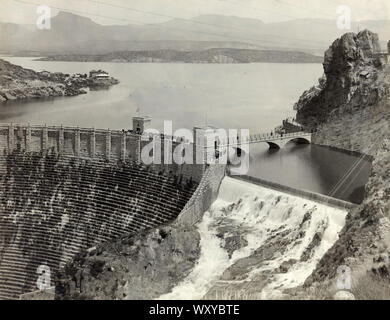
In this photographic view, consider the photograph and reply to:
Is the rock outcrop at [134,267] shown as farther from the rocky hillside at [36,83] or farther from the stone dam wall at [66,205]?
the rocky hillside at [36,83]

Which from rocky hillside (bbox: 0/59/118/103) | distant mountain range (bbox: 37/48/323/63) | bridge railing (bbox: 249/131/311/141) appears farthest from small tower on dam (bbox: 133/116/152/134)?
rocky hillside (bbox: 0/59/118/103)

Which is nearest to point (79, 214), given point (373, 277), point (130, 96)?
point (373, 277)

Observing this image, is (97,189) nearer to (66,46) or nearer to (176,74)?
(66,46)

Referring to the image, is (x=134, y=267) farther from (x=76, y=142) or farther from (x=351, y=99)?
(x=351, y=99)

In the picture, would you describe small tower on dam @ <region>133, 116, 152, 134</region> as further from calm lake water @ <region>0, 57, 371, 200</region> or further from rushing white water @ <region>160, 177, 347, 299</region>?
rushing white water @ <region>160, 177, 347, 299</region>

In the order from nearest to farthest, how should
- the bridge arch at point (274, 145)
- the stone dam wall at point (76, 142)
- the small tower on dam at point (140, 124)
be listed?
the stone dam wall at point (76, 142)
the small tower on dam at point (140, 124)
the bridge arch at point (274, 145)

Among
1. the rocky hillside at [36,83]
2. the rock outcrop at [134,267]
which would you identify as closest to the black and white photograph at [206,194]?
the rock outcrop at [134,267]

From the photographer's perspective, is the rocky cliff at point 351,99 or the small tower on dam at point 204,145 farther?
the rocky cliff at point 351,99
